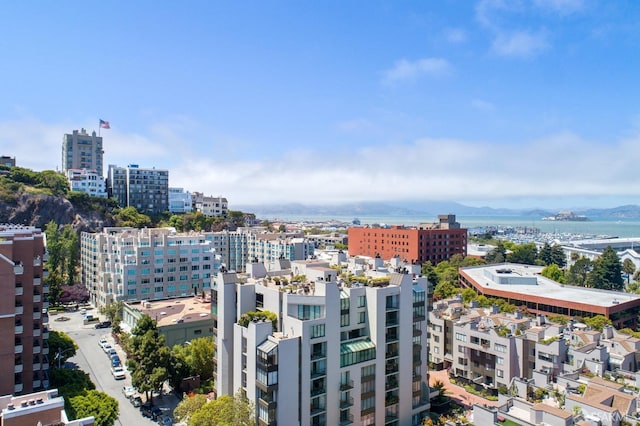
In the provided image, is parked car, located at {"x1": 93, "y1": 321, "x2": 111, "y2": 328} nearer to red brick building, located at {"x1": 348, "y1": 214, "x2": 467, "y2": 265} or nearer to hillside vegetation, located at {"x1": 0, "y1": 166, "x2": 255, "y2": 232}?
hillside vegetation, located at {"x1": 0, "y1": 166, "x2": 255, "y2": 232}

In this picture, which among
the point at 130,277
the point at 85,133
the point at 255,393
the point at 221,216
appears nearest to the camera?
the point at 255,393

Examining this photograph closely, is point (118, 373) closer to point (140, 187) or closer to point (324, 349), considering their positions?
point (324, 349)

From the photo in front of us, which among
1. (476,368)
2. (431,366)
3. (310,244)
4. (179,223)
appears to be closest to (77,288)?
(179,223)

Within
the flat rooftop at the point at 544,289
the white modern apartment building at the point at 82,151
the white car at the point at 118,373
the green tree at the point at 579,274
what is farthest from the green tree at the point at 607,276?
the white modern apartment building at the point at 82,151

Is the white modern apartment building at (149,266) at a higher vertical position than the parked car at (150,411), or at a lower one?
higher

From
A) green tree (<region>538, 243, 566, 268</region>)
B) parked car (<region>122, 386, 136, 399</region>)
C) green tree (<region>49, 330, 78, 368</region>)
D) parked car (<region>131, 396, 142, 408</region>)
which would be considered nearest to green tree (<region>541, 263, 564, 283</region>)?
green tree (<region>538, 243, 566, 268</region>)

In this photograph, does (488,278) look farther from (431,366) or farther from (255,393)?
(255,393)

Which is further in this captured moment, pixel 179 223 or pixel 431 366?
pixel 179 223

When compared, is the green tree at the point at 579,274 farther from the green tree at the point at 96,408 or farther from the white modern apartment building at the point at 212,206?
the white modern apartment building at the point at 212,206
